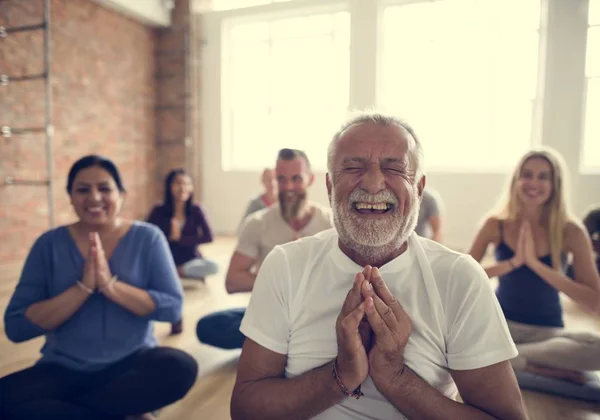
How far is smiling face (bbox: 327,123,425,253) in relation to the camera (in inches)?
44.1

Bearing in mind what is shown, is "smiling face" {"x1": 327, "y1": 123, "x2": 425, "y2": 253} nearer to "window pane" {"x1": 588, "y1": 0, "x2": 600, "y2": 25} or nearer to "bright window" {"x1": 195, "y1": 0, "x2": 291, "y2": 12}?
"window pane" {"x1": 588, "y1": 0, "x2": 600, "y2": 25}

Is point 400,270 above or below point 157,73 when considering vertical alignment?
below

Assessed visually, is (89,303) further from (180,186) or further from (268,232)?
(180,186)

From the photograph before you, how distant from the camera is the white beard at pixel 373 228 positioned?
112cm

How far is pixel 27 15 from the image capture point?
489 cm

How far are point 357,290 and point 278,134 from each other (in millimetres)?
6632

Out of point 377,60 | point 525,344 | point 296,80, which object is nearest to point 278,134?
point 296,80

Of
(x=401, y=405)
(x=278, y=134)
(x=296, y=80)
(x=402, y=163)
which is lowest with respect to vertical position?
(x=401, y=405)

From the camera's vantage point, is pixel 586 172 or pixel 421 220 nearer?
pixel 421 220

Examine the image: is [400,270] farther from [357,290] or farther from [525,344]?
[525,344]

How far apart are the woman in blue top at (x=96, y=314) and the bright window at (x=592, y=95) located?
5.97m

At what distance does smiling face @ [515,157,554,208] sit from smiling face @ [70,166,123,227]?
6.86ft

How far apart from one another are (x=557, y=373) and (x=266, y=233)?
1.62 meters

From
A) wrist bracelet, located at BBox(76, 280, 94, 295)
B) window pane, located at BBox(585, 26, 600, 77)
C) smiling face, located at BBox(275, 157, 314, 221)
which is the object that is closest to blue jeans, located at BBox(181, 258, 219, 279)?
smiling face, located at BBox(275, 157, 314, 221)
